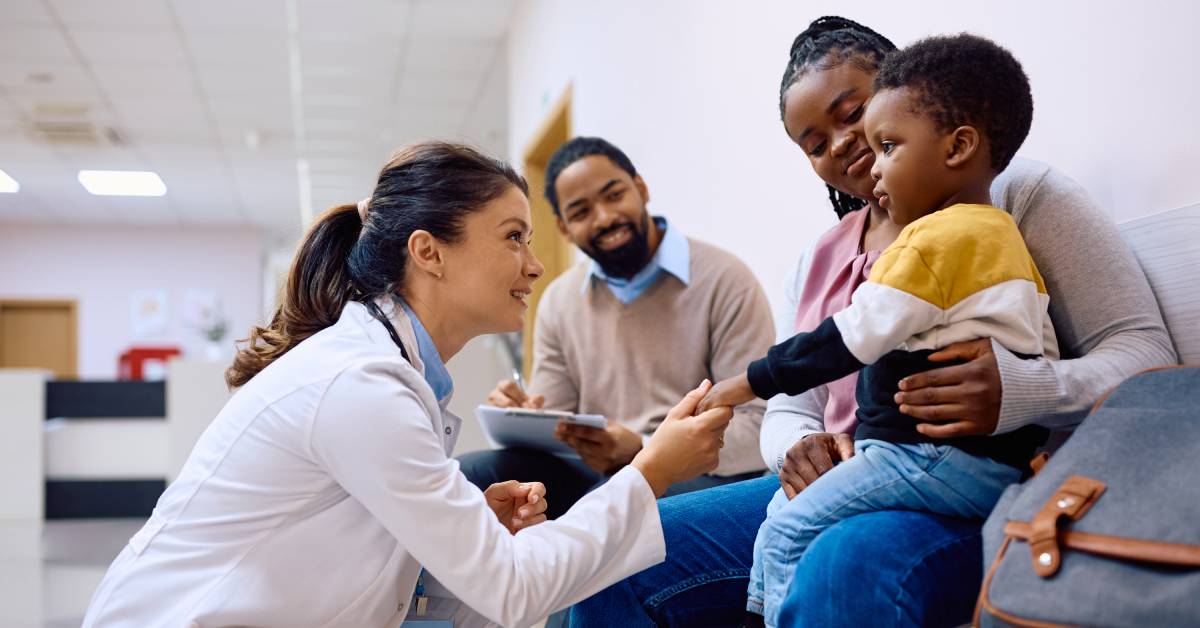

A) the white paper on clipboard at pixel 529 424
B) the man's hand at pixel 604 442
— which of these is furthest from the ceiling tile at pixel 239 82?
the man's hand at pixel 604 442

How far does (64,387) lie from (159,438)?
67 centimetres

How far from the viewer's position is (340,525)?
48.2 inches

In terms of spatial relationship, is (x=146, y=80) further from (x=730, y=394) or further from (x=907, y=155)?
(x=907, y=155)

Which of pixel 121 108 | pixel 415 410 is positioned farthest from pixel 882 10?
pixel 121 108

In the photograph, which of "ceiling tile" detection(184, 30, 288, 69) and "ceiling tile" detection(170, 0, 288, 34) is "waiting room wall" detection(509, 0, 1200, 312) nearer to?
"ceiling tile" detection(170, 0, 288, 34)

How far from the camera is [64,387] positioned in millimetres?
6105

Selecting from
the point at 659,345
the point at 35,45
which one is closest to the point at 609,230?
the point at 659,345

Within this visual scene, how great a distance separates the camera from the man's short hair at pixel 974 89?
3.75 feet

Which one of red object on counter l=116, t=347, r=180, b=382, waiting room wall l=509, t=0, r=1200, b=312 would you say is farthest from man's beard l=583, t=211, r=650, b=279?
red object on counter l=116, t=347, r=180, b=382

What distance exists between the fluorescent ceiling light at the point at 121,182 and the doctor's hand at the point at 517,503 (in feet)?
29.9

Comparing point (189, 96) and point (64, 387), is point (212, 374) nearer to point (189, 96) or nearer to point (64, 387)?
point (64, 387)

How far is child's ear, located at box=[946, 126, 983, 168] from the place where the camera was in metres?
1.14

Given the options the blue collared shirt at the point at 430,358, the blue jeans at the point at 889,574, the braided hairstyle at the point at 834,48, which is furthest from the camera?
the braided hairstyle at the point at 834,48

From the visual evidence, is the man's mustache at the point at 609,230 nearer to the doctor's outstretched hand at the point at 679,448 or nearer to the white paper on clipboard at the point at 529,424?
the white paper on clipboard at the point at 529,424
